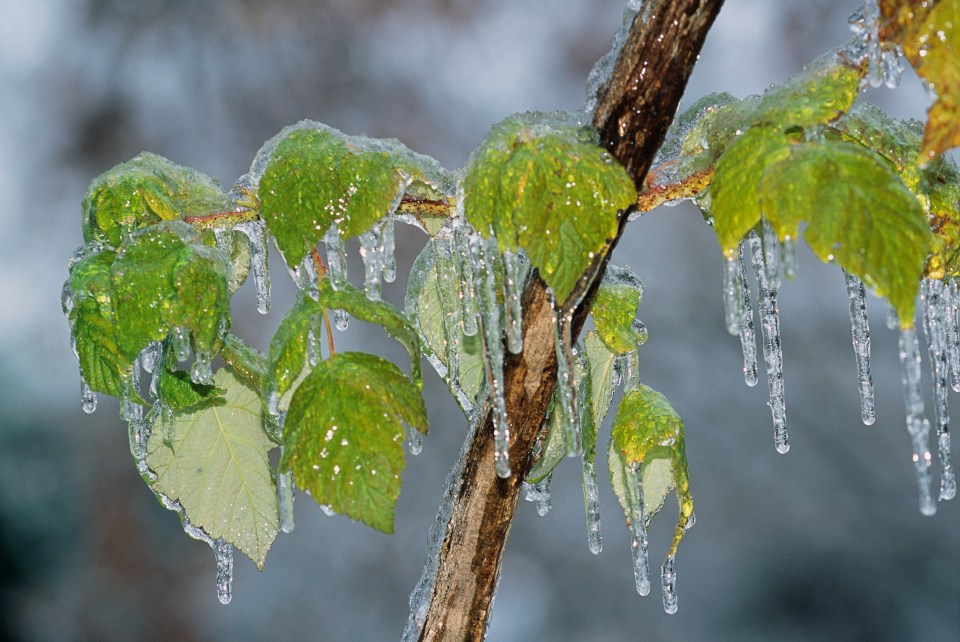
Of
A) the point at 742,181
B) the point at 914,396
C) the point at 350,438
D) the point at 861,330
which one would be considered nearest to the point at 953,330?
the point at 861,330

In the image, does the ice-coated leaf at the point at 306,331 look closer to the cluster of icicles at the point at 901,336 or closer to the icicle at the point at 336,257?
the icicle at the point at 336,257

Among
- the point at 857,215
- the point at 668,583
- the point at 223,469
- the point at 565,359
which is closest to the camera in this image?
the point at 857,215

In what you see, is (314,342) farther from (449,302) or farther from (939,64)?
(939,64)

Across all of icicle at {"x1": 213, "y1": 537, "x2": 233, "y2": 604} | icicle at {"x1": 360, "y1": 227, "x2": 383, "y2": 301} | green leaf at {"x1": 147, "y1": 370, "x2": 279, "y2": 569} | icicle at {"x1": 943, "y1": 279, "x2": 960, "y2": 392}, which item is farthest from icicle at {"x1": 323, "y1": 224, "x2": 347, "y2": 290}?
icicle at {"x1": 943, "y1": 279, "x2": 960, "y2": 392}

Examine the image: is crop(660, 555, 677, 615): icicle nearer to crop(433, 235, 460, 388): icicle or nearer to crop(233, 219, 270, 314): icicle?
crop(433, 235, 460, 388): icicle

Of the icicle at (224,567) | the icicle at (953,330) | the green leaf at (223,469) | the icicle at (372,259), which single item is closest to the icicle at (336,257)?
the icicle at (372,259)

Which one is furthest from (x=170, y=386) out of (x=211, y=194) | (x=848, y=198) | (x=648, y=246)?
(x=648, y=246)
